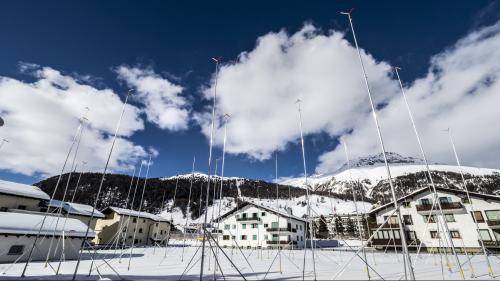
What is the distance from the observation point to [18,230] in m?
27.3

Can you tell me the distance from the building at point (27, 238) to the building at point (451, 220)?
46.0m

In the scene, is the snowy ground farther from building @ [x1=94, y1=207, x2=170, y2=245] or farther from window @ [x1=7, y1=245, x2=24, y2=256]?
building @ [x1=94, y1=207, x2=170, y2=245]

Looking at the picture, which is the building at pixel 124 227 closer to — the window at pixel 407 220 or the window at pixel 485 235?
the window at pixel 407 220

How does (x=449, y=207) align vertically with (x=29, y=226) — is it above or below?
above

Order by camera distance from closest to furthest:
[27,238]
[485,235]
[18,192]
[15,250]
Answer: [15,250] < [27,238] < [18,192] < [485,235]

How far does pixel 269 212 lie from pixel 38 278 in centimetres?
5211

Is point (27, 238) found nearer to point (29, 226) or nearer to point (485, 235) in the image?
point (29, 226)

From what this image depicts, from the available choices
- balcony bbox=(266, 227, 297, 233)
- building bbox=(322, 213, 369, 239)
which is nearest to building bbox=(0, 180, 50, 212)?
balcony bbox=(266, 227, 297, 233)

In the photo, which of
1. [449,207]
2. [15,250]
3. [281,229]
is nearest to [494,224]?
[449,207]

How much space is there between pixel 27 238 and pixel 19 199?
1817 centimetres

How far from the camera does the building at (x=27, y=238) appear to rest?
26234 mm

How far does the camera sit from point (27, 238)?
91.4ft

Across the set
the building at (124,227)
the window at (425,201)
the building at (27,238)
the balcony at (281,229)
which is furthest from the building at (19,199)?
the window at (425,201)

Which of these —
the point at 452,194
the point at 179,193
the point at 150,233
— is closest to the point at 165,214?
the point at 179,193
